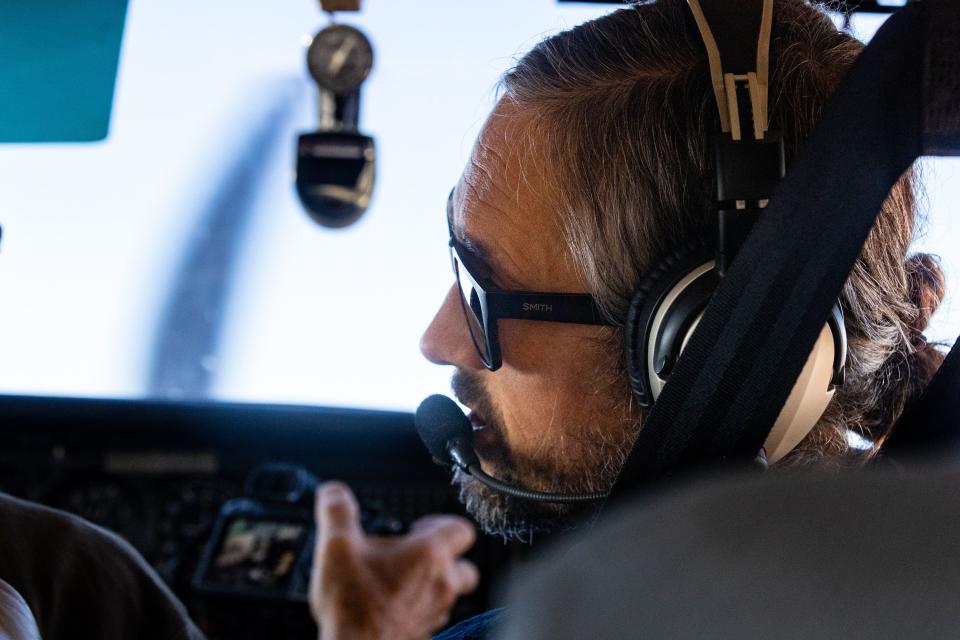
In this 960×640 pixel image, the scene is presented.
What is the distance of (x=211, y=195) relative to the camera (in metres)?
1.99

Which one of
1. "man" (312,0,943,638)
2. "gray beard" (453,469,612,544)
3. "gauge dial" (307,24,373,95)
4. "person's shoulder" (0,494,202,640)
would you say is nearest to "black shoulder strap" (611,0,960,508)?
"man" (312,0,943,638)

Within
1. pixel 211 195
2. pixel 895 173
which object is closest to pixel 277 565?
pixel 211 195

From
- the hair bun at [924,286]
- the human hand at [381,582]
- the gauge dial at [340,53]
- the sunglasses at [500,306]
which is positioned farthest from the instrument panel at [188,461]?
the hair bun at [924,286]

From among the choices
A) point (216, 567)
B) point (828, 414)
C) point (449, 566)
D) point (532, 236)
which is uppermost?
point (532, 236)

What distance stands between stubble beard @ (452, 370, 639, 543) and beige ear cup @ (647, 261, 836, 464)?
7.0 inches

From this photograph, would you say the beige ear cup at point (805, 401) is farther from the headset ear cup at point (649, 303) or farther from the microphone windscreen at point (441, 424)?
the microphone windscreen at point (441, 424)

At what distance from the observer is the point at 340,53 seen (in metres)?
1.59

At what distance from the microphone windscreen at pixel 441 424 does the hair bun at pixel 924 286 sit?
41cm

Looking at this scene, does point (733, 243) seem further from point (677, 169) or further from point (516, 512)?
point (516, 512)

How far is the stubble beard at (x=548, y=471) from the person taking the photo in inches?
37.9

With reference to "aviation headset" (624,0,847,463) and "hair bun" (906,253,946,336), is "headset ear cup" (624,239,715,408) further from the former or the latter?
"hair bun" (906,253,946,336)

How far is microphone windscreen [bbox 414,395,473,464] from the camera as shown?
1030 millimetres

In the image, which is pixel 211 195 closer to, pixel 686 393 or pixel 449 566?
pixel 449 566

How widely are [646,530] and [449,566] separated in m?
1.02
